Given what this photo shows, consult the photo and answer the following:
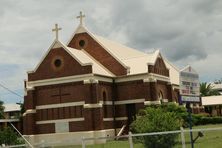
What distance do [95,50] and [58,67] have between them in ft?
26.2

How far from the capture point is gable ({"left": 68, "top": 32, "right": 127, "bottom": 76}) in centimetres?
5306

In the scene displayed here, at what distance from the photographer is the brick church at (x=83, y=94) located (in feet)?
151

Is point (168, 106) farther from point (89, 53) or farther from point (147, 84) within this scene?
point (89, 53)

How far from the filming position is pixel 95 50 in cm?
5500

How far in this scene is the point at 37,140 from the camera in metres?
49.2

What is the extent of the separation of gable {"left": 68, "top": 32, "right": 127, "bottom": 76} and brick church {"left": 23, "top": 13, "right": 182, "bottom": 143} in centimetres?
20

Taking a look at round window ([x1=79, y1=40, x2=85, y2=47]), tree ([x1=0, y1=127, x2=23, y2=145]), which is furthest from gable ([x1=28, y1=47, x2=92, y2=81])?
tree ([x1=0, y1=127, x2=23, y2=145])

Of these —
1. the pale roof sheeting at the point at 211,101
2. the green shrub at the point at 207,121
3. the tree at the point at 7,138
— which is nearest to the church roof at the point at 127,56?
the green shrub at the point at 207,121

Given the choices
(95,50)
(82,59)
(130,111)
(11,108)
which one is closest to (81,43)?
(95,50)

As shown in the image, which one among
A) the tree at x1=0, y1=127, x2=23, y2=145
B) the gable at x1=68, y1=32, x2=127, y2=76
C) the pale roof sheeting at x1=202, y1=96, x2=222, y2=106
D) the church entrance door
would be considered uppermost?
the gable at x1=68, y1=32, x2=127, y2=76

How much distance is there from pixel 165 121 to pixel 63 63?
72.9 feet

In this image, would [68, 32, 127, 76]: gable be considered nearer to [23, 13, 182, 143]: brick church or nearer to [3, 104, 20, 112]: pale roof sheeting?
[23, 13, 182, 143]: brick church

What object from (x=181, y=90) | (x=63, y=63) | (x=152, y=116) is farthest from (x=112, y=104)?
(x=181, y=90)

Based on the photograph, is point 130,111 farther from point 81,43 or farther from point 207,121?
point 207,121
